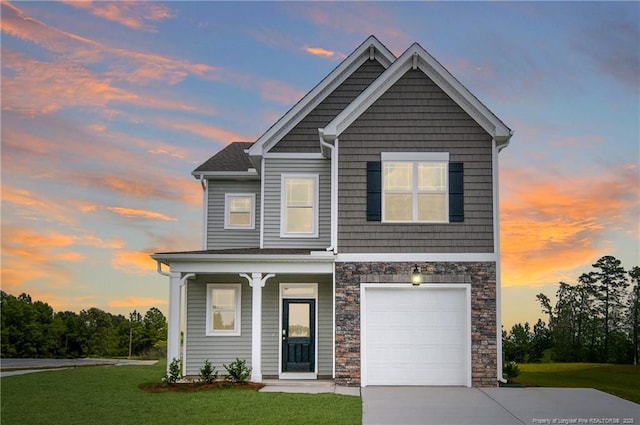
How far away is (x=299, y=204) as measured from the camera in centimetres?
2069

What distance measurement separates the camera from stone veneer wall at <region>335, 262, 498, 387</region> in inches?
709

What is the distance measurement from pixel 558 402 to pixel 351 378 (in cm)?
483

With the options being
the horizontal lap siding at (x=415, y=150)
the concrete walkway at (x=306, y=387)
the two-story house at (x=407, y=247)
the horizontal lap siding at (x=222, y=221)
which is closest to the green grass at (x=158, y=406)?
the concrete walkway at (x=306, y=387)

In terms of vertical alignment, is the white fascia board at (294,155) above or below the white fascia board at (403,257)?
above

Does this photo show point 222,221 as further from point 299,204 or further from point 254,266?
point 254,266

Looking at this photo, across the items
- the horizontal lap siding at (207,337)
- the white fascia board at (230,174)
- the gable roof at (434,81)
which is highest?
the gable roof at (434,81)

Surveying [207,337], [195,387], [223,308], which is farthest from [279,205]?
[195,387]

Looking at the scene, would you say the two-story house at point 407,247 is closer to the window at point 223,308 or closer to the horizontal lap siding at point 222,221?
the window at point 223,308

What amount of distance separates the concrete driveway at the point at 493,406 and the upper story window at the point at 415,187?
164 inches

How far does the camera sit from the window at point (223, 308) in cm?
2108

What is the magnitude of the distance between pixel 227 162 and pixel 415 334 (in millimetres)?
8122

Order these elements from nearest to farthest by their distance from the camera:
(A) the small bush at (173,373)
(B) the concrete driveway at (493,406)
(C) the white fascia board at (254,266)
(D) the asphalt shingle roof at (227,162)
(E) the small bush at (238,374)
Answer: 1. (B) the concrete driveway at (493,406)
2. (E) the small bush at (238,374)
3. (A) the small bush at (173,373)
4. (C) the white fascia board at (254,266)
5. (D) the asphalt shingle roof at (227,162)

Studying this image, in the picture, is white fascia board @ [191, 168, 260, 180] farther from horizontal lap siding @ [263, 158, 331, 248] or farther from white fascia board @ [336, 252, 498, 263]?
white fascia board @ [336, 252, 498, 263]

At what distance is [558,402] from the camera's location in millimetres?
15766
